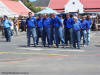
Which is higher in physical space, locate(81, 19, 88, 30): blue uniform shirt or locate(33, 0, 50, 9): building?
locate(33, 0, 50, 9): building

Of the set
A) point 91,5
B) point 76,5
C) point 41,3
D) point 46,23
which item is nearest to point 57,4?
point 76,5

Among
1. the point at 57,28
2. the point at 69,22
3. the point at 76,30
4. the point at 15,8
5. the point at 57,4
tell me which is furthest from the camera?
the point at 57,4

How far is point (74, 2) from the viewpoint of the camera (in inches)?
2667

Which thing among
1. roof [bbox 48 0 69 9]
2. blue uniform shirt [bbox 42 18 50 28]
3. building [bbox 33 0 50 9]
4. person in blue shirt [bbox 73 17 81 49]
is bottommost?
person in blue shirt [bbox 73 17 81 49]

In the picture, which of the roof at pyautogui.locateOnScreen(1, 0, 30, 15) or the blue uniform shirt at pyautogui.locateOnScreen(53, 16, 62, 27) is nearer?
the blue uniform shirt at pyautogui.locateOnScreen(53, 16, 62, 27)

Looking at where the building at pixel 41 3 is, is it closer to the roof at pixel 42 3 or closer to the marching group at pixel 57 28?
the roof at pixel 42 3

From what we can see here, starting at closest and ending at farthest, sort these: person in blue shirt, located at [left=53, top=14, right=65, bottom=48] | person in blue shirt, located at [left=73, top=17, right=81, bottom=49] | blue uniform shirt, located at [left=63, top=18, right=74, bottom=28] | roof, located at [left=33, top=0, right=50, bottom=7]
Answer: person in blue shirt, located at [left=73, top=17, right=81, bottom=49], person in blue shirt, located at [left=53, top=14, right=65, bottom=48], blue uniform shirt, located at [left=63, top=18, right=74, bottom=28], roof, located at [left=33, top=0, right=50, bottom=7]

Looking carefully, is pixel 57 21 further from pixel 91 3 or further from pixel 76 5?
pixel 76 5

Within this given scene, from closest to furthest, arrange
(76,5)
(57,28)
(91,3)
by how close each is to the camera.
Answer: (57,28), (91,3), (76,5)

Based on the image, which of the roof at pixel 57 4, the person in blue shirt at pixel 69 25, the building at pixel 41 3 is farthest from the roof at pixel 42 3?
the person in blue shirt at pixel 69 25

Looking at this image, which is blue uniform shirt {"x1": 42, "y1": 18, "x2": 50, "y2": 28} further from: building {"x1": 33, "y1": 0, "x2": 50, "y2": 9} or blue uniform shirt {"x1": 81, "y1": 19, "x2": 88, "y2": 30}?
building {"x1": 33, "y1": 0, "x2": 50, "y2": 9}

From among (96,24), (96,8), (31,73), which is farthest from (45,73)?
(96,8)

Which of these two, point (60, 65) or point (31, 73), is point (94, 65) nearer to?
point (60, 65)

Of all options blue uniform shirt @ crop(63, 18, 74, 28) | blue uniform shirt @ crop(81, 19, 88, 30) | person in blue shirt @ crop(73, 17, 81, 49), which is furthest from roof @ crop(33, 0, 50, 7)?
person in blue shirt @ crop(73, 17, 81, 49)
